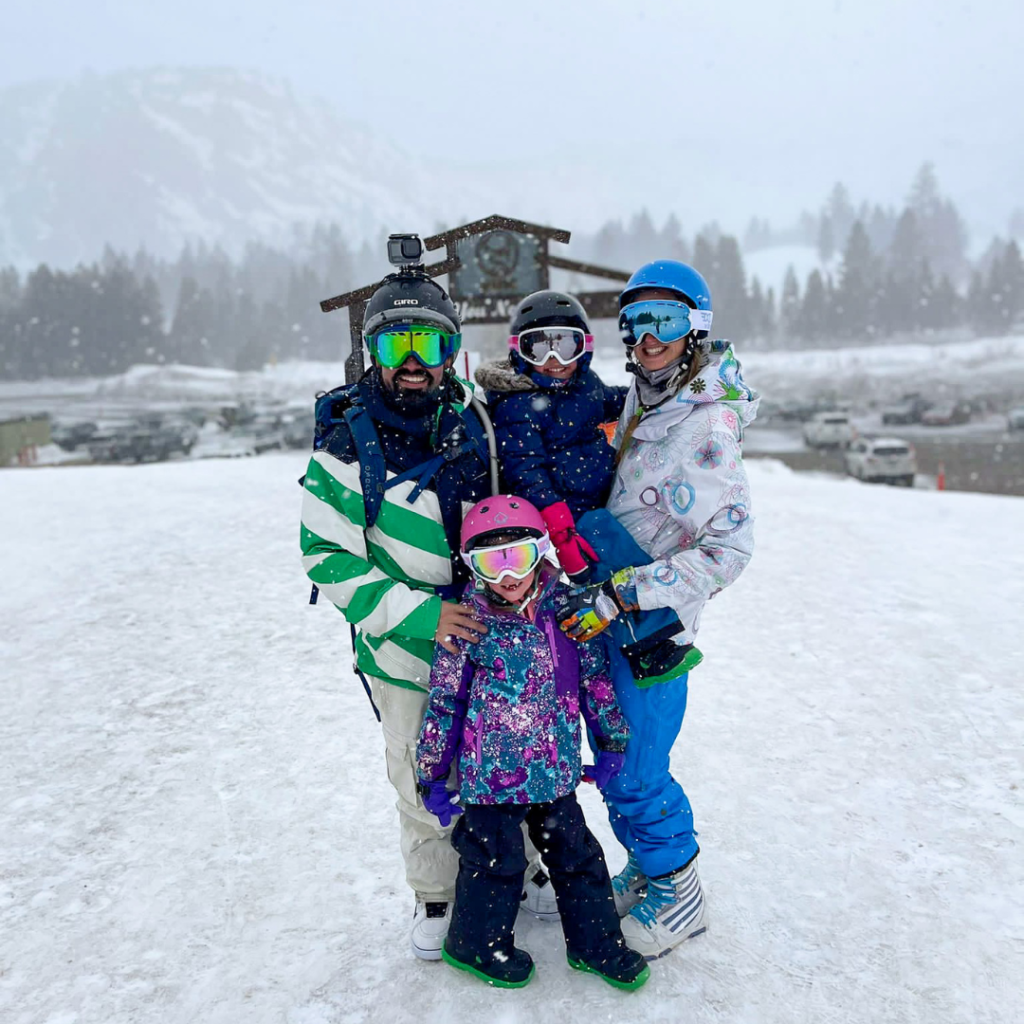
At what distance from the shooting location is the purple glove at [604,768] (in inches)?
108

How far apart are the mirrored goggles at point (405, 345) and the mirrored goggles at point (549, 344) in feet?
1.05

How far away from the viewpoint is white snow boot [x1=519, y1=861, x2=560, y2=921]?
3.00 m

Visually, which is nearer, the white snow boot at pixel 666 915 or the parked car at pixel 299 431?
the white snow boot at pixel 666 915

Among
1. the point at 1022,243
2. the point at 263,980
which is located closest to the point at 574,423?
the point at 263,980

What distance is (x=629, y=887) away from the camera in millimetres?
3020

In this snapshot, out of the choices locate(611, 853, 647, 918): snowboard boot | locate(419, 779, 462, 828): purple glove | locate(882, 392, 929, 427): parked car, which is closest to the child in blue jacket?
locate(419, 779, 462, 828): purple glove

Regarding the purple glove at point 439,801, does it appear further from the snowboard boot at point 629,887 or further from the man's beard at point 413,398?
the man's beard at point 413,398

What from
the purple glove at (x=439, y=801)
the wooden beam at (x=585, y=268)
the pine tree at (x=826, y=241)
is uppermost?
the pine tree at (x=826, y=241)

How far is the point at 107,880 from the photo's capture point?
334cm

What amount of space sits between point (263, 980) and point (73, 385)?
75.5 metres

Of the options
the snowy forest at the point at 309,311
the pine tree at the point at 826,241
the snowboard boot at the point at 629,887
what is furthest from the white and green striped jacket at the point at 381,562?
the pine tree at the point at 826,241

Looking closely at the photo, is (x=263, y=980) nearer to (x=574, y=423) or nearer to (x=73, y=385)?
(x=574, y=423)

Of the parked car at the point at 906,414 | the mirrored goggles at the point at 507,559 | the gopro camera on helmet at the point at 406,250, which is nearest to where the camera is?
the mirrored goggles at the point at 507,559

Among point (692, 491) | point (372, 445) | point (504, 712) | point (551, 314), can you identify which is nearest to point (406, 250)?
point (551, 314)
